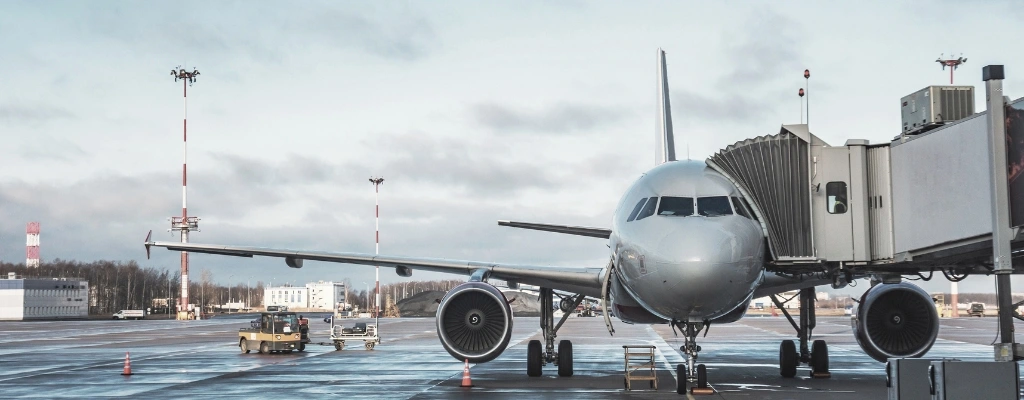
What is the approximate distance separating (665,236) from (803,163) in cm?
255

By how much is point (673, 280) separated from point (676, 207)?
1.60m

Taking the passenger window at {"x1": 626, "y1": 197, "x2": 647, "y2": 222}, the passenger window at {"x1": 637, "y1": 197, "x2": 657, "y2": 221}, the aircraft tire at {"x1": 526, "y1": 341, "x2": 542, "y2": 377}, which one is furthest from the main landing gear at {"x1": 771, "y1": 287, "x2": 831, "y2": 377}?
the passenger window at {"x1": 637, "y1": 197, "x2": 657, "y2": 221}

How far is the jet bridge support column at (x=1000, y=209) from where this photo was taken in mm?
9758

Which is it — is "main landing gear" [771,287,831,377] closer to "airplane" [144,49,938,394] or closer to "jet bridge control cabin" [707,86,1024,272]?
"airplane" [144,49,938,394]

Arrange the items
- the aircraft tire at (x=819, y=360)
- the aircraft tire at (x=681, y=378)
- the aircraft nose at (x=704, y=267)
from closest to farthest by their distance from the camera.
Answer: the aircraft nose at (x=704, y=267), the aircraft tire at (x=681, y=378), the aircraft tire at (x=819, y=360)

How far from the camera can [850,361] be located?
27828 mm

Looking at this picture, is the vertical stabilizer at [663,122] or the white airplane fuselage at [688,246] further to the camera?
the vertical stabilizer at [663,122]

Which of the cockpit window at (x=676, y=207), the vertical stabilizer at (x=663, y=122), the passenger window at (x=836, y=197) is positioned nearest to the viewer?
the passenger window at (x=836, y=197)

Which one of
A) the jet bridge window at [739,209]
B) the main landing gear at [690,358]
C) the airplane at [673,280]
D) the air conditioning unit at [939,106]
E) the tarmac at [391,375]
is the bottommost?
the tarmac at [391,375]

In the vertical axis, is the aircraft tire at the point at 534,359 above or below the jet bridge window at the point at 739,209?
below

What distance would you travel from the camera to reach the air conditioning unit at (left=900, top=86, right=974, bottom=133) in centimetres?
1401

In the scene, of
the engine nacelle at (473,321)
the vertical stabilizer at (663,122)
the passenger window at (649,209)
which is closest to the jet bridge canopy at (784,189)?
the passenger window at (649,209)

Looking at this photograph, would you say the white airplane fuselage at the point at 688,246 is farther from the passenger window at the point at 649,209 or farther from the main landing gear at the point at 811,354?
the main landing gear at the point at 811,354

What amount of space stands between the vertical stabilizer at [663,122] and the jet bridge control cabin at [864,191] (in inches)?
373
